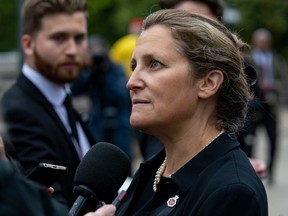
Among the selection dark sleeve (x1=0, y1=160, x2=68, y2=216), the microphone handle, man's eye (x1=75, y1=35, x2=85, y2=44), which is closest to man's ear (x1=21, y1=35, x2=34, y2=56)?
man's eye (x1=75, y1=35, x2=85, y2=44)

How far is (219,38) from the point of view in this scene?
310cm

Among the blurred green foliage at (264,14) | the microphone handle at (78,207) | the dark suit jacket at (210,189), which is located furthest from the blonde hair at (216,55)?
the blurred green foliage at (264,14)

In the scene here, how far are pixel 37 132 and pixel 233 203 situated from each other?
1.86m

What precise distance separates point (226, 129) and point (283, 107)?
22272mm

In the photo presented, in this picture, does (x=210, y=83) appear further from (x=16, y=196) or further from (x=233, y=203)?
→ (x=16, y=196)

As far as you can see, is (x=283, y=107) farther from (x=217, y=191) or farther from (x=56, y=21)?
(x=217, y=191)

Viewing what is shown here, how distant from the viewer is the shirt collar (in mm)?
4656

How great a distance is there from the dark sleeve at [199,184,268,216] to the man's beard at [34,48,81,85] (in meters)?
2.22

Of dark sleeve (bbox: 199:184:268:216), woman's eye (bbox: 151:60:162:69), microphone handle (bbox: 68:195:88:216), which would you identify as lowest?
microphone handle (bbox: 68:195:88:216)

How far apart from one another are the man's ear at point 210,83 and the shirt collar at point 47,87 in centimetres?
172

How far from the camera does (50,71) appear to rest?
480cm

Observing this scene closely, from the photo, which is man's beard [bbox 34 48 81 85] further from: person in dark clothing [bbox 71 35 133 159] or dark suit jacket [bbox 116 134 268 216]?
person in dark clothing [bbox 71 35 133 159]

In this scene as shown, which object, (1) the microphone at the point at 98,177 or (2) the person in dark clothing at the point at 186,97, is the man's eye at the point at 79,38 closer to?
(2) the person in dark clothing at the point at 186,97

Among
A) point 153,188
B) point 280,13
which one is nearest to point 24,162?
point 153,188
